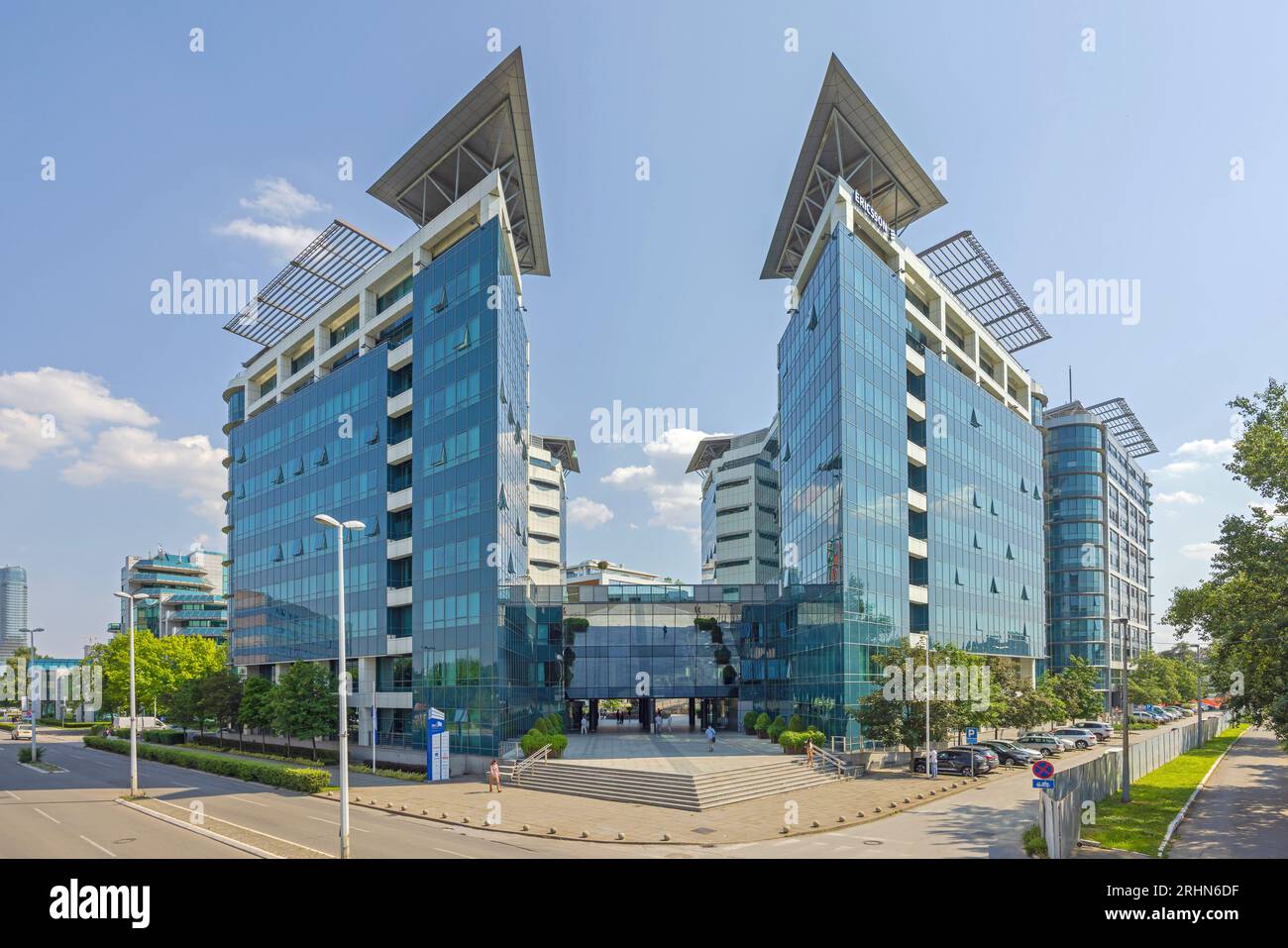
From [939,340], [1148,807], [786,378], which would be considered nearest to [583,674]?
[786,378]

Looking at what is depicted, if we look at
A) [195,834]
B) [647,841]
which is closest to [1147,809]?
[647,841]

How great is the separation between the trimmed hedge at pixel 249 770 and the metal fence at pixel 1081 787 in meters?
30.6

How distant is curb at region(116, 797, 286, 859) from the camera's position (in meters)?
24.0

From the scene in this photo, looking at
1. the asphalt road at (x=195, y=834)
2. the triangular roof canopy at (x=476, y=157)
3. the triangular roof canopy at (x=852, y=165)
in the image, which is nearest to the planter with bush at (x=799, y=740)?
the asphalt road at (x=195, y=834)

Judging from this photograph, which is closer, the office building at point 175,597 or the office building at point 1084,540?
the office building at point 1084,540

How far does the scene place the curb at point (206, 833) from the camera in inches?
945

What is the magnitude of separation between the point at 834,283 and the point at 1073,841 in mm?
37166

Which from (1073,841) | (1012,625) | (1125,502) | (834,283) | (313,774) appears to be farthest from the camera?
(1125,502)

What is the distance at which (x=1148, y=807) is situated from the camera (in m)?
33.9

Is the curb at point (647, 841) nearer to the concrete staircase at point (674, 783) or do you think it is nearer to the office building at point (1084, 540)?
the concrete staircase at point (674, 783)

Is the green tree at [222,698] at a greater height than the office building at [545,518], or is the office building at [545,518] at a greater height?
the office building at [545,518]

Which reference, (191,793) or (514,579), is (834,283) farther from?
(191,793)

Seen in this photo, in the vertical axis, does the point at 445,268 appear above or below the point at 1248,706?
above
